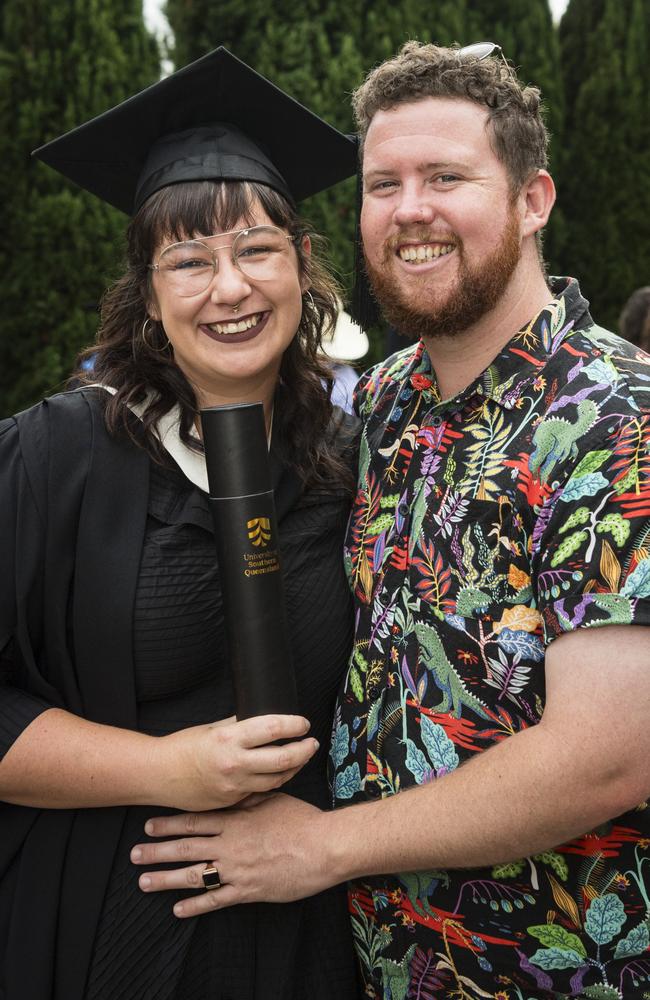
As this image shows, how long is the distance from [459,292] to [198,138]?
2.34 feet

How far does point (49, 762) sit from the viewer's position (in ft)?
6.57

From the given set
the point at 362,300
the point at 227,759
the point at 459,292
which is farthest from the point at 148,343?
the point at 227,759

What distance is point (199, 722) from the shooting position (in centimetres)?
213

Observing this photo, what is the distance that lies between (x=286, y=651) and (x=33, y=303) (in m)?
4.48

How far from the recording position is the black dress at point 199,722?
2.04 m

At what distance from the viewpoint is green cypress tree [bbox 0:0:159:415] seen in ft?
18.7

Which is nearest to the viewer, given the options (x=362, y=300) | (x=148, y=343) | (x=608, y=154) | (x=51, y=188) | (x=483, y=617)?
(x=483, y=617)

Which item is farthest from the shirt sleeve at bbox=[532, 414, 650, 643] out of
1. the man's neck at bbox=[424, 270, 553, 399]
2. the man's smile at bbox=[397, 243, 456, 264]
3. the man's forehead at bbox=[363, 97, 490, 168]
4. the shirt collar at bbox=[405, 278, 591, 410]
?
the man's forehead at bbox=[363, 97, 490, 168]

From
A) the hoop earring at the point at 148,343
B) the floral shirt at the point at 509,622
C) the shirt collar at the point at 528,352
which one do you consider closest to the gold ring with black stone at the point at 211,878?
the floral shirt at the point at 509,622

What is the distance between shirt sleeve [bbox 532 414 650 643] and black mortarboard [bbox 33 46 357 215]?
1061 millimetres

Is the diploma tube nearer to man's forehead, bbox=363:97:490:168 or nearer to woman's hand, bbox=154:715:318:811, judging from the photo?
woman's hand, bbox=154:715:318:811

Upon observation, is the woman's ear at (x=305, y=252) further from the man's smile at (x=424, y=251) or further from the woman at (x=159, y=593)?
the man's smile at (x=424, y=251)

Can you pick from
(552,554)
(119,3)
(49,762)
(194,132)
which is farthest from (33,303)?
(552,554)

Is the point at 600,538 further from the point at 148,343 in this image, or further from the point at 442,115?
the point at 148,343
